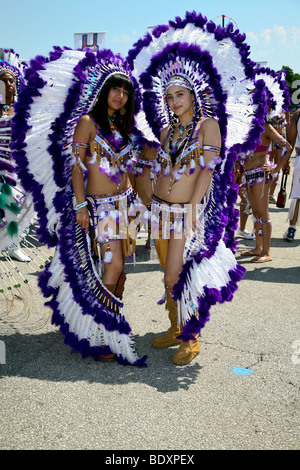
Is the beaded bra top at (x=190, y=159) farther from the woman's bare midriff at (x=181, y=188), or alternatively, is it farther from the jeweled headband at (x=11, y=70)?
the jeweled headband at (x=11, y=70)

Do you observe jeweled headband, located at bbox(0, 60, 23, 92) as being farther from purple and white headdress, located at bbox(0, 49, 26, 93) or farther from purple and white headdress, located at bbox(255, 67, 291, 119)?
purple and white headdress, located at bbox(255, 67, 291, 119)

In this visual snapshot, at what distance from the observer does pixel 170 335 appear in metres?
3.43

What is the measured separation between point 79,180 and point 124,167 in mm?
386

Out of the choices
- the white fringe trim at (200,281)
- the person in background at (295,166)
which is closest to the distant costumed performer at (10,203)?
the white fringe trim at (200,281)

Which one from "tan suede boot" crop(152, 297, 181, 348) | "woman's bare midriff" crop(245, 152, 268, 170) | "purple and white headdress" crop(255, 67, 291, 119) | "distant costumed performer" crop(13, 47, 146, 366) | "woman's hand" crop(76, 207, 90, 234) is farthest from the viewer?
"woman's bare midriff" crop(245, 152, 268, 170)

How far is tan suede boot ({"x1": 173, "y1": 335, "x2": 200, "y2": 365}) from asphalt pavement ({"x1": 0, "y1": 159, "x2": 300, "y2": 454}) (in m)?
0.05

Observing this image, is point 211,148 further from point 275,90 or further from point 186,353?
point 275,90

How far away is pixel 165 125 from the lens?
3.45 metres

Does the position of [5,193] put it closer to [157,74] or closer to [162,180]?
[162,180]

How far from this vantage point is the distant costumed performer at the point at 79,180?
290 centimetres

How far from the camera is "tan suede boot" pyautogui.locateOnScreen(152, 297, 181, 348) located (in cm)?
335

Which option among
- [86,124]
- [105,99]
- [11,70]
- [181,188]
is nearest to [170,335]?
[181,188]

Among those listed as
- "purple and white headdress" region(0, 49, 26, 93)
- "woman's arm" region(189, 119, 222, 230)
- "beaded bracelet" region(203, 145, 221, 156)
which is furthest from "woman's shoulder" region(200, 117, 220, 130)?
"purple and white headdress" region(0, 49, 26, 93)
